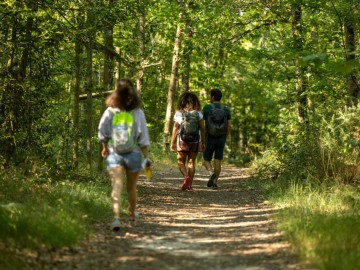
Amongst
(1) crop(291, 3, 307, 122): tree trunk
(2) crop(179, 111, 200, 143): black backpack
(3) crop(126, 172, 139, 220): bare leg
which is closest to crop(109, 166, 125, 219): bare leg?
(3) crop(126, 172, 139, 220): bare leg

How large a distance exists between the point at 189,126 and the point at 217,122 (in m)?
Answer: 0.96

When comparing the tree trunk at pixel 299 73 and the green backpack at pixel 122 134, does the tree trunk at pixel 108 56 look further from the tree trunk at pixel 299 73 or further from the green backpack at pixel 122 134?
the tree trunk at pixel 299 73

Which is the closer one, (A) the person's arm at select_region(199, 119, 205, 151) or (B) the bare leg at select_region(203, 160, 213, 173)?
(A) the person's arm at select_region(199, 119, 205, 151)

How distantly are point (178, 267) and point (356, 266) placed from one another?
5.65 feet

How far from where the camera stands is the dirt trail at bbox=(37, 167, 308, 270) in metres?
5.82

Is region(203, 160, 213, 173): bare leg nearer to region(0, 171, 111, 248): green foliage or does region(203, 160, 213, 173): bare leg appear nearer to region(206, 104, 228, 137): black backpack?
region(206, 104, 228, 137): black backpack

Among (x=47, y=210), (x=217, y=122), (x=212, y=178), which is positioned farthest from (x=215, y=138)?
(x=47, y=210)

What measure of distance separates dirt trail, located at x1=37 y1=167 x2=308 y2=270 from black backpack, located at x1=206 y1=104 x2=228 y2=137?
2.69 m

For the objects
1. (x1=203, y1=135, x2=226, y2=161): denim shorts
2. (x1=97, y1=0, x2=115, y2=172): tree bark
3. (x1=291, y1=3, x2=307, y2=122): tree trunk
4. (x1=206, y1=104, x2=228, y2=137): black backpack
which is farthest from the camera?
(x1=291, y1=3, x2=307, y2=122): tree trunk

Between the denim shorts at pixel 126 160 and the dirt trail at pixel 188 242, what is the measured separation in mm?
861

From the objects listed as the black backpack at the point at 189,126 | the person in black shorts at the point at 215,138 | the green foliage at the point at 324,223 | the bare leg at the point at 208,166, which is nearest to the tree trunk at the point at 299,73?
the person in black shorts at the point at 215,138

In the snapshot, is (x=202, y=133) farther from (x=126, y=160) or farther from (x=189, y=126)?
(x=126, y=160)

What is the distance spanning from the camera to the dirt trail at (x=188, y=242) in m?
5.82

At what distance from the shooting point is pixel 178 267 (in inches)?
224
